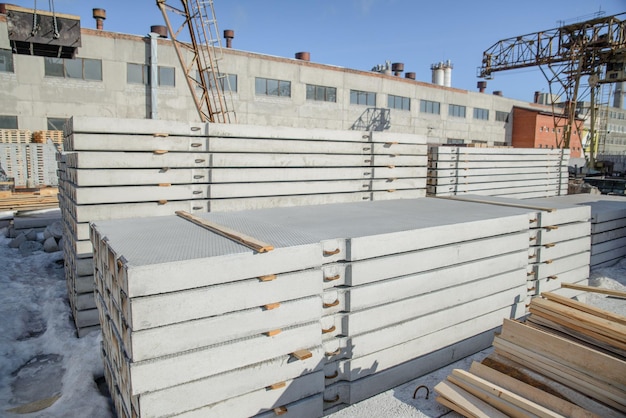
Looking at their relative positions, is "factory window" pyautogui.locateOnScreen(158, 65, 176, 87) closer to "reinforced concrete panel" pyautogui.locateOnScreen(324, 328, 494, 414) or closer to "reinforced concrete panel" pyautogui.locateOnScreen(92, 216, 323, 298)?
"reinforced concrete panel" pyautogui.locateOnScreen(92, 216, 323, 298)

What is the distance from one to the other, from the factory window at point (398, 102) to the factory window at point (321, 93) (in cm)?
448

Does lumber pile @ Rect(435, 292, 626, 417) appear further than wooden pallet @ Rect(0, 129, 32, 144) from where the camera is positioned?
No

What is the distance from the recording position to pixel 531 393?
122 inches

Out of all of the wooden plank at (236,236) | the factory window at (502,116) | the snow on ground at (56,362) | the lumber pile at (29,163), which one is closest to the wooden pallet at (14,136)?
the lumber pile at (29,163)

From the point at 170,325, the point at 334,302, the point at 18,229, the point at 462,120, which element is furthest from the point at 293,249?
the point at 462,120

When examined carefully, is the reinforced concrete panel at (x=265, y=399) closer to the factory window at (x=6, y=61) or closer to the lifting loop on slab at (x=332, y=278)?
the lifting loop on slab at (x=332, y=278)

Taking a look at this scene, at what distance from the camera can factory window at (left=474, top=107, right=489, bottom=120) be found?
3334 centimetres

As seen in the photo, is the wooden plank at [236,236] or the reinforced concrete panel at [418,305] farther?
the reinforced concrete panel at [418,305]

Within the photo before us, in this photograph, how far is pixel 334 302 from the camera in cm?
374

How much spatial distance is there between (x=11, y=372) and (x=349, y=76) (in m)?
23.6

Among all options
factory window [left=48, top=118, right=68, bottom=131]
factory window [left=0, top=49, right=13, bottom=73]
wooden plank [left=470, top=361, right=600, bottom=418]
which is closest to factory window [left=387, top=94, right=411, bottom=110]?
factory window [left=48, top=118, right=68, bottom=131]

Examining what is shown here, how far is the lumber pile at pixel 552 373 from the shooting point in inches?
117

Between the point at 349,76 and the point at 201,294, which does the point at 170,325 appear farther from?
the point at 349,76

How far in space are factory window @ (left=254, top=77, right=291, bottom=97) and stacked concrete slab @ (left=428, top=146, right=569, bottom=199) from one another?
14.3 m
